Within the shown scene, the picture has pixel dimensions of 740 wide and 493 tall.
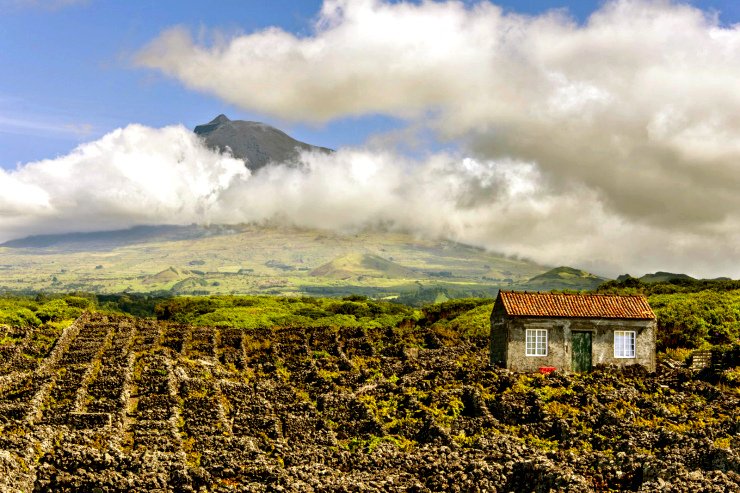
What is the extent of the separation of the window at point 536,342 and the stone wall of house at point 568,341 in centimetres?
26

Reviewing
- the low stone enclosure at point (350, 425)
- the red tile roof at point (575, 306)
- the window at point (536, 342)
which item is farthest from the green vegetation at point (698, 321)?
the window at point (536, 342)

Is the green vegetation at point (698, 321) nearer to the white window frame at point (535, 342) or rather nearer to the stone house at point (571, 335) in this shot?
the stone house at point (571, 335)

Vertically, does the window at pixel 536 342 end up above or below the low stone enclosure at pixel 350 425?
above

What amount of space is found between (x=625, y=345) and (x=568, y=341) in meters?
3.75

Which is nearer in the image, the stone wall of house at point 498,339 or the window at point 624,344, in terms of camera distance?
the stone wall of house at point 498,339

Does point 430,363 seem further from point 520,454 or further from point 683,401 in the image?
point 520,454

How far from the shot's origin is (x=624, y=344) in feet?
148

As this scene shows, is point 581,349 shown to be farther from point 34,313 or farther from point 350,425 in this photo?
point 34,313

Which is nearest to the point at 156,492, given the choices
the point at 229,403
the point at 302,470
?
the point at 302,470

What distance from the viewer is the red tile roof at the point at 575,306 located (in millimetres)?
44906

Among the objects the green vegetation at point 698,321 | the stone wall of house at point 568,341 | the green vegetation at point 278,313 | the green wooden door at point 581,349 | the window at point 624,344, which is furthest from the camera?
the green vegetation at point 278,313

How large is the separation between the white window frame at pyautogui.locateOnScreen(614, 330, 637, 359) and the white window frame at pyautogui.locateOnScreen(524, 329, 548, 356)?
4.62 m

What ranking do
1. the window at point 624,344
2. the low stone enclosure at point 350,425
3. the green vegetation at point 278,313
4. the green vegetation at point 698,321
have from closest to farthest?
the low stone enclosure at point 350,425, the window at point 624,344, the green vegetation at point 698,321, the green vegetation at point 278,313

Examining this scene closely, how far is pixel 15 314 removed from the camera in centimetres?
8138
